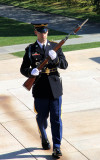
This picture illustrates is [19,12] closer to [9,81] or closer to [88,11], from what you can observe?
[88,11]

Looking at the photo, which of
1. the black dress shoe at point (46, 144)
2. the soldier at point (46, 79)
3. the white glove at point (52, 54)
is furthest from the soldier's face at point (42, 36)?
the black dress shoe at point (46, 144)

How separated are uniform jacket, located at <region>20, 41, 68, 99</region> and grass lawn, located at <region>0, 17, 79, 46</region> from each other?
33.4ft

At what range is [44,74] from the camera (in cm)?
579

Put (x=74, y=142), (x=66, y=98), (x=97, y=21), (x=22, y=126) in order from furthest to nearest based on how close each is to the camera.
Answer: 1. (x=97, y=21)
2. (x=66, y=98)
3. (x=22, y=126)
4. (x=74, y=142)

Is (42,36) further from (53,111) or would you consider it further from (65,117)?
(65,117)

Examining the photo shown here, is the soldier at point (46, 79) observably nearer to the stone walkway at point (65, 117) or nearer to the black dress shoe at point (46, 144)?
the black dress shoe at point (46, 144)

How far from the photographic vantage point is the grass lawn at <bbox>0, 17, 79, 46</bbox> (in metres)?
16.6

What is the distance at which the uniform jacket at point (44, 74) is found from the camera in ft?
18.9

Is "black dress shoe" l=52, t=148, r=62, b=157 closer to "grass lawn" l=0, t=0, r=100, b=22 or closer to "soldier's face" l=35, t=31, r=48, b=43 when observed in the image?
"soldier's face" l=35, t=31, r=48, b=43

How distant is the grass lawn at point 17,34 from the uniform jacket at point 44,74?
10.2 metres

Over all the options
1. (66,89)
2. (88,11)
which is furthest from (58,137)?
(88,11)

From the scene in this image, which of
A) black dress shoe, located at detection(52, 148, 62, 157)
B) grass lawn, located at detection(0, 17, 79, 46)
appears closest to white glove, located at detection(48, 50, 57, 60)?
black dress shoe, located at detection(52, 148, 62, 157)

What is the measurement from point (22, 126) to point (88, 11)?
67.3 feet

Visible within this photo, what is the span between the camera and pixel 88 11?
88.0 ft
